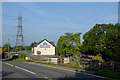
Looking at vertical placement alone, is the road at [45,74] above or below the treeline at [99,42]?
below

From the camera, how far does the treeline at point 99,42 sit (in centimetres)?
2025

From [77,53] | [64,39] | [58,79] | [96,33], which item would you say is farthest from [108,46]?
[64,39]

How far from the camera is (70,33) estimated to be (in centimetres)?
5456

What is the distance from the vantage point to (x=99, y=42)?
2691 cm

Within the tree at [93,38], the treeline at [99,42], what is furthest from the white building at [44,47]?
the tree at [93,38]

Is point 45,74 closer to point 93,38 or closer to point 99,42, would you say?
point 99,42

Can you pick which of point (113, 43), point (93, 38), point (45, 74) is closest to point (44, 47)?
point (93, 38)

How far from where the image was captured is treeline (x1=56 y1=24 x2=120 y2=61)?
20250 mm

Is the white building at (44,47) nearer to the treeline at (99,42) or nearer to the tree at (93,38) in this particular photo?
the treeline at (99,42)

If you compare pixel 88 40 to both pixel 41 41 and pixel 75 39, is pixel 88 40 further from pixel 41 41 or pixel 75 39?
pixel 41 41

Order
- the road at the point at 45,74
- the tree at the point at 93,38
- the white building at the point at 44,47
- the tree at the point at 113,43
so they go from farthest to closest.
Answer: the white building at the point at 44,47 → the tree at the point at 93,38 → the tree at the point at 113,43 → the road at the point at 45,74

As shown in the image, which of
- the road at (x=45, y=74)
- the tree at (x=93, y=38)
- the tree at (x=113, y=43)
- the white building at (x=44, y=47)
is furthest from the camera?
the white building at (x=44, y=47)

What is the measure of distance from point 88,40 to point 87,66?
2578 centimetres

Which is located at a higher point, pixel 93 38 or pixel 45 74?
pixel 93 38
